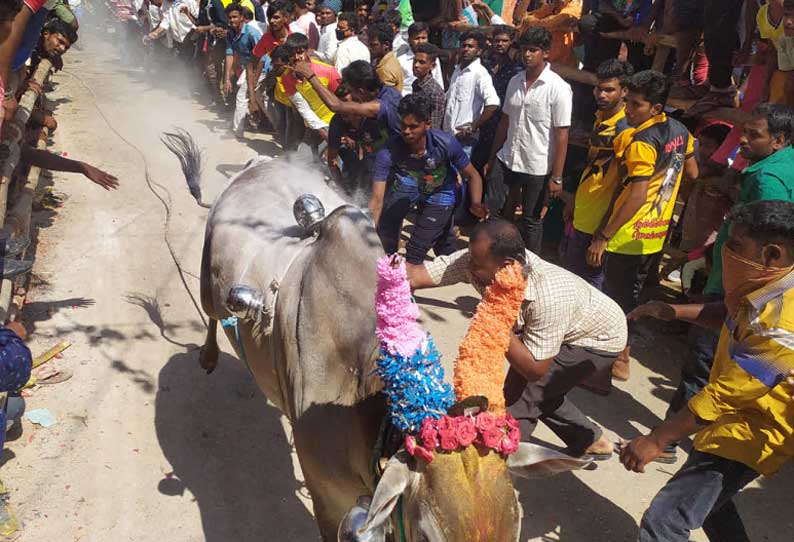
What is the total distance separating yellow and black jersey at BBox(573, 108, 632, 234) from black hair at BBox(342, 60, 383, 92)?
88.1 inches

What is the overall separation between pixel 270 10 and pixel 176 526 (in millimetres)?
7969

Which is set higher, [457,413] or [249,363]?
[457,413]

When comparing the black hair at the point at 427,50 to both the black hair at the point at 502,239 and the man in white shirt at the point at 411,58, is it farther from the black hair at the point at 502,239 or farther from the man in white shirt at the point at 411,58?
the black hair at the point at 502,239

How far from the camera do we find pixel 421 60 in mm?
7547

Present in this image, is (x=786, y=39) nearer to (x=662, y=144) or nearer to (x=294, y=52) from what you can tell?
(x=662, y=144)

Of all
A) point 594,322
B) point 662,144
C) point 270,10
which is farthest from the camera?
point 270,10

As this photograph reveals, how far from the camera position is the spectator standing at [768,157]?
410 cm

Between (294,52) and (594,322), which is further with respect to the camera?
(294,52)

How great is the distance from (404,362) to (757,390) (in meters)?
1.45

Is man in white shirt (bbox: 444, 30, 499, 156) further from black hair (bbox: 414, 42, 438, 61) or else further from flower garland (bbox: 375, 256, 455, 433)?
flower garland (bbox: 375, 256, 455, 433)

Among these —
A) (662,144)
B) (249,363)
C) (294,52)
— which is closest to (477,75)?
(294,52)

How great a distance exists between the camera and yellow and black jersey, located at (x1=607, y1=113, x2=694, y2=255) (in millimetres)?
4855

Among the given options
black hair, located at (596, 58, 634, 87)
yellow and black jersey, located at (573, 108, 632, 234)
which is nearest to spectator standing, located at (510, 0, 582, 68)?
black hair, located at (596, 58, 634, 87)

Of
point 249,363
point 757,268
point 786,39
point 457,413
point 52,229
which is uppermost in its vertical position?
point 786,39
